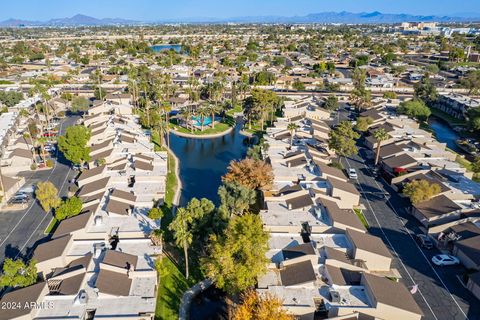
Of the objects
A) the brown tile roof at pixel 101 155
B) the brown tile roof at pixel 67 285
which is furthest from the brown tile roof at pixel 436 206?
the brown tile roof at pixel 101 155

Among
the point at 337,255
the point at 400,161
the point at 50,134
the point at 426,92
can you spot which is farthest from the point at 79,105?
the point at 426,92

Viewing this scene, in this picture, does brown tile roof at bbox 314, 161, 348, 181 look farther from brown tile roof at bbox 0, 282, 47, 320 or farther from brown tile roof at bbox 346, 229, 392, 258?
brown tile roof at bbox 0, 282, 47, 320

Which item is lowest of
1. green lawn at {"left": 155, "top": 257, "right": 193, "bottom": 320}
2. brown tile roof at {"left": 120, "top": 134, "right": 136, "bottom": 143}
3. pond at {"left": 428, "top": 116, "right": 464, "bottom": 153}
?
pond at {"left": 428, "top": 116, "right": 464, "bottom": 153}

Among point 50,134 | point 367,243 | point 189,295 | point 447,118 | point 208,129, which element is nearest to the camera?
point 189,295

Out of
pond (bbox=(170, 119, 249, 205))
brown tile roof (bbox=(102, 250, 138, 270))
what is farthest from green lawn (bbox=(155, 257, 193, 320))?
pond (bbox=(170, 119, 249, 205))

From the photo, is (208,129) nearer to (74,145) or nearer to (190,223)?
(74,145)

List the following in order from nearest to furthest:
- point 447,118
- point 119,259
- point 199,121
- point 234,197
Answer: point 119,259 → point 234,197 → point 199,121 → point 447,118

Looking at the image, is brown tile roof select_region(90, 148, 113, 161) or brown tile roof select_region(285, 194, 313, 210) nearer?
brown tile roof select_region(285, 194, 313, 210)
